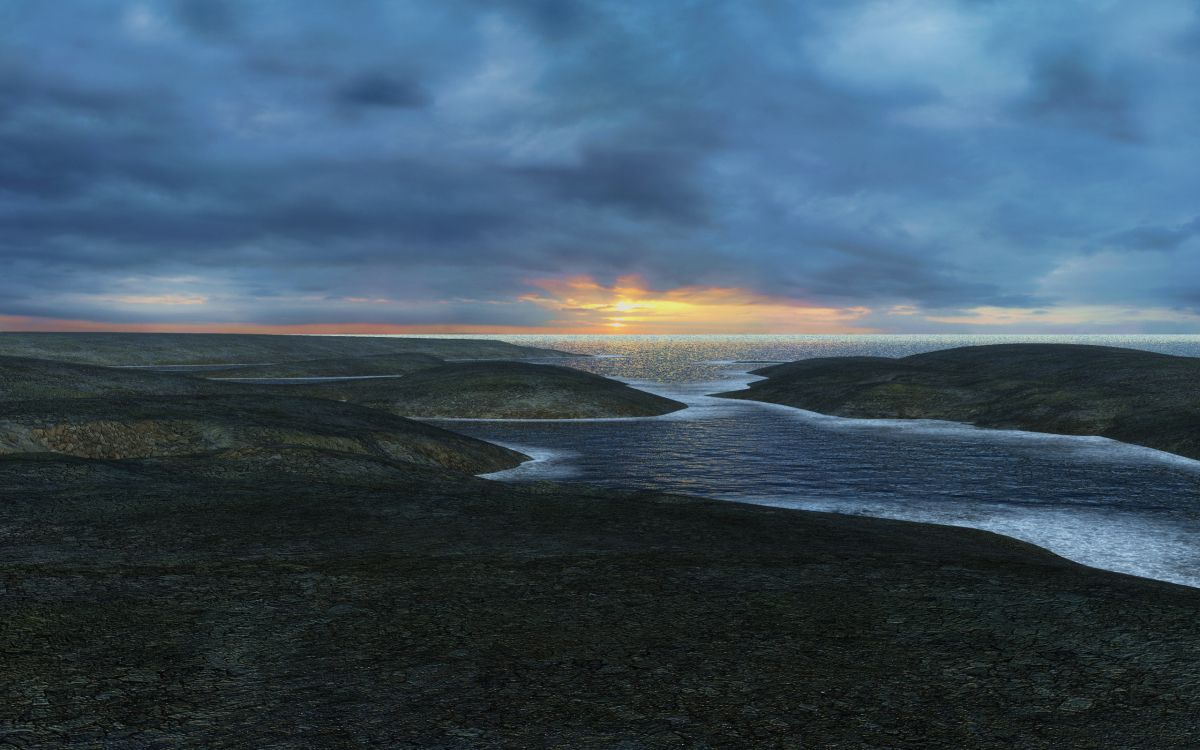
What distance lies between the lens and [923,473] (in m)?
37.0

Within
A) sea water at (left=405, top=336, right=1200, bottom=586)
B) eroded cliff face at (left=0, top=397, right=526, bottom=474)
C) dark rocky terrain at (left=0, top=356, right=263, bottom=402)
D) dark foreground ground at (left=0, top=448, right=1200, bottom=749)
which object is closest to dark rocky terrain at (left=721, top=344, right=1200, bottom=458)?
sea water at (left=405, top=336, right=1200, bottom=586)

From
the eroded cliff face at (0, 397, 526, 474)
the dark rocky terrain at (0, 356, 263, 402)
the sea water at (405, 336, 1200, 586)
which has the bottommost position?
the sea water at (405, 336, 1200, 586)

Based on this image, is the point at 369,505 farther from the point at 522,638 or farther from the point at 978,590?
the point at 978,590

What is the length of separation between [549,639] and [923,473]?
1229 inches

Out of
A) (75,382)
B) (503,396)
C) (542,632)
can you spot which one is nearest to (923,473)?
(542,632)

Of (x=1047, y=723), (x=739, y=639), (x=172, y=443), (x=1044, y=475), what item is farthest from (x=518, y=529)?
(x=1044, y=475)

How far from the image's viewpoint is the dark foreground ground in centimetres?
785

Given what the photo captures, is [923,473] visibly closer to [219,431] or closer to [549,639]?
[549,639]

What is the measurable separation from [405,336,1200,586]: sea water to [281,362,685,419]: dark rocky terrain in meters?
7.12

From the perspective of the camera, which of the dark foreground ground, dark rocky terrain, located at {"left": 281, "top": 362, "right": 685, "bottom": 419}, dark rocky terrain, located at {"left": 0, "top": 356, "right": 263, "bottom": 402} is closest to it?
the dark foreground ground

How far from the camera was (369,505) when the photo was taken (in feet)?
66.5

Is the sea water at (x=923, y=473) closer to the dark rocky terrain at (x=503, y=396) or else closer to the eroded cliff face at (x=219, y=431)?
the eroded cliff face at (x=219, y=431)

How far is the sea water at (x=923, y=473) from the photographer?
24.4 m

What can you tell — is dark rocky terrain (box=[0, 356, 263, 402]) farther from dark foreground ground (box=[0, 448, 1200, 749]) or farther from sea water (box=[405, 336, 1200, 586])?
dark foreground ground (box=[0, 448, 1200, 749])
